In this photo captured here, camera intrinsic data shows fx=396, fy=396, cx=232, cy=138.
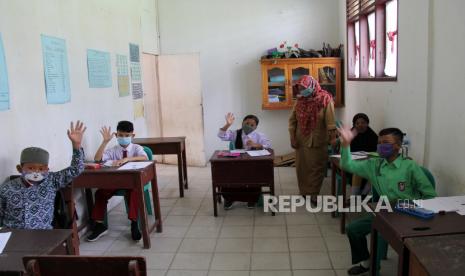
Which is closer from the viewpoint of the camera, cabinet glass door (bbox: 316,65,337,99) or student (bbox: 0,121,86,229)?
student (bbox: 0,121,86,229)

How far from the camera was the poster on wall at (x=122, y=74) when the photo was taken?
4952 millimetres

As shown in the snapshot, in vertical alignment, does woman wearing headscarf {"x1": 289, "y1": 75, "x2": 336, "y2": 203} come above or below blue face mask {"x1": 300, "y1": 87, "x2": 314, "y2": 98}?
below

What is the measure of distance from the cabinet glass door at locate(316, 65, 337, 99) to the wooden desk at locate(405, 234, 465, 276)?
15.5 feet

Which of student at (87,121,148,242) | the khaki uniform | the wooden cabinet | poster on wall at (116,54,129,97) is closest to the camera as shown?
student at (87,121,148,242)

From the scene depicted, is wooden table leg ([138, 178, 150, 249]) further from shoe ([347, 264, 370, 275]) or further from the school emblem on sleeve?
the school emblem on sleeve

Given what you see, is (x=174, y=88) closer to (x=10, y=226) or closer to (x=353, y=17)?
(x=353, y=17)

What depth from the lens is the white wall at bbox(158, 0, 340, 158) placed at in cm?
662

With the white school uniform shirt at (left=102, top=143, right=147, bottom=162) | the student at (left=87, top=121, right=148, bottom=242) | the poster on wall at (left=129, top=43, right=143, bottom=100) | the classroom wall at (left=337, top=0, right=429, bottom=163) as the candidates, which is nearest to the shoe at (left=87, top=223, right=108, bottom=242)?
the student at (left=87, top=121, right=148, bottom=242)

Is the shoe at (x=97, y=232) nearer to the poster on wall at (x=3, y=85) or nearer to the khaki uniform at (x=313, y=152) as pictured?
the poster on wall at (x=3, y=85)

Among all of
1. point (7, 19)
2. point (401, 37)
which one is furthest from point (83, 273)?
point (401, 37)

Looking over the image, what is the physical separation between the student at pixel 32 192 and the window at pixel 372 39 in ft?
10.4

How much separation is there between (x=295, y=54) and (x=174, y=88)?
6.78 feet

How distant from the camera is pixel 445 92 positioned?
2871mm

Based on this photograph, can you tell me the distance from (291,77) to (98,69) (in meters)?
3.14
